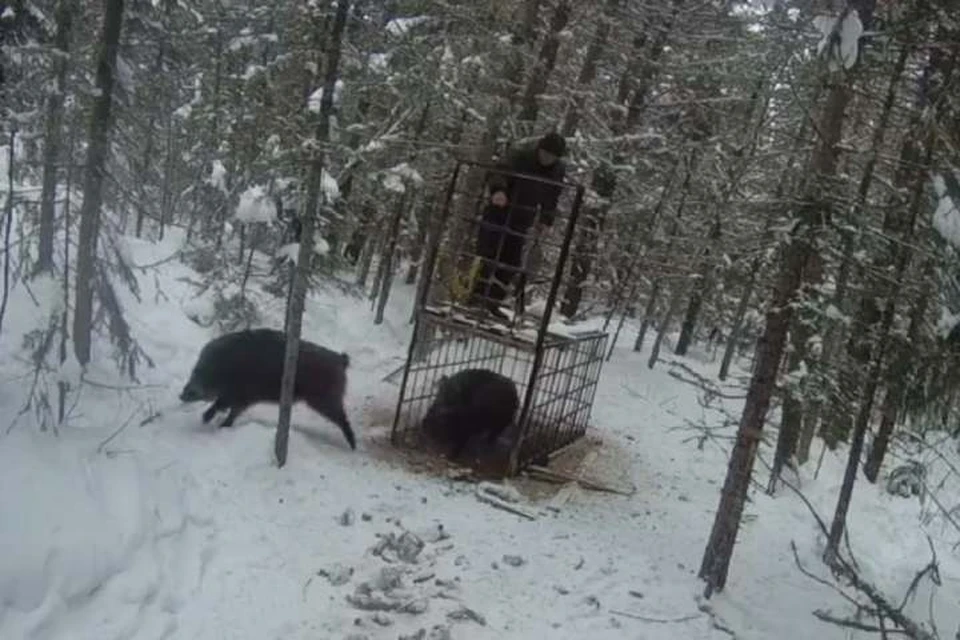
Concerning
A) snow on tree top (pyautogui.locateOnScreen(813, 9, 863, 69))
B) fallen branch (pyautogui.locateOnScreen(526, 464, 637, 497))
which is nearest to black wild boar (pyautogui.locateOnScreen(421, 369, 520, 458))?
fallen branch (pyautogui.locateOnScreen(526, 464, 637, 497))

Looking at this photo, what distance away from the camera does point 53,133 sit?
959 cm

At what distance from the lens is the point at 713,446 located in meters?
14.1

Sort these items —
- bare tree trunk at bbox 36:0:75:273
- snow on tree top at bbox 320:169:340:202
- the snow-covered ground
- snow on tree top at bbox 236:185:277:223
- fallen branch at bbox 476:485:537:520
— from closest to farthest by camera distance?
the snow-covered ground
fallen branch at bbox 476:485:537:520
bare tree trunk at bbox 36:0:75:273
snow on tree top at bbox 320:169:340:202
snow on tree top at bbox 236:185:277:223

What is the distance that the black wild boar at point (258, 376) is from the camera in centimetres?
921

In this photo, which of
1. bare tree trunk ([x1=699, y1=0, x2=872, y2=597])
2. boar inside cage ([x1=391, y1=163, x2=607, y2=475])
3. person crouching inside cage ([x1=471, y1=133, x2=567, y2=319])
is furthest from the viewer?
person crouching inside cage ([x1=471, y1=133, x2=567, y2=319])

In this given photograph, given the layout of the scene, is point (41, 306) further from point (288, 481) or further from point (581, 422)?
point (581, 422)

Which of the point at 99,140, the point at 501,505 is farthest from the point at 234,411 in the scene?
the point at 99,140

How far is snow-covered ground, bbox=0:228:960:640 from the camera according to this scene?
6109mm

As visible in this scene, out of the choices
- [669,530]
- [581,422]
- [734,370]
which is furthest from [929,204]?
[734,370]

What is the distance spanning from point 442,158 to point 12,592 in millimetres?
12859

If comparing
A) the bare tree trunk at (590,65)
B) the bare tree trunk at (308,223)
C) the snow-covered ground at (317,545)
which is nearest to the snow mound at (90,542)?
the snow-covered ground at (317,545)

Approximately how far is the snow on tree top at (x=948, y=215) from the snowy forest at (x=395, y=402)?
0.08 feet

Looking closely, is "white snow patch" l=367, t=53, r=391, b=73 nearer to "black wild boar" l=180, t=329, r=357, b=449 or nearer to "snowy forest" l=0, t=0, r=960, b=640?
"snowy forest" l=0, t=0, r=960, b=640

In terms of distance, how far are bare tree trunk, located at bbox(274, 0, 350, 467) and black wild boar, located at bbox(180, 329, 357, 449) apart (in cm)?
87
